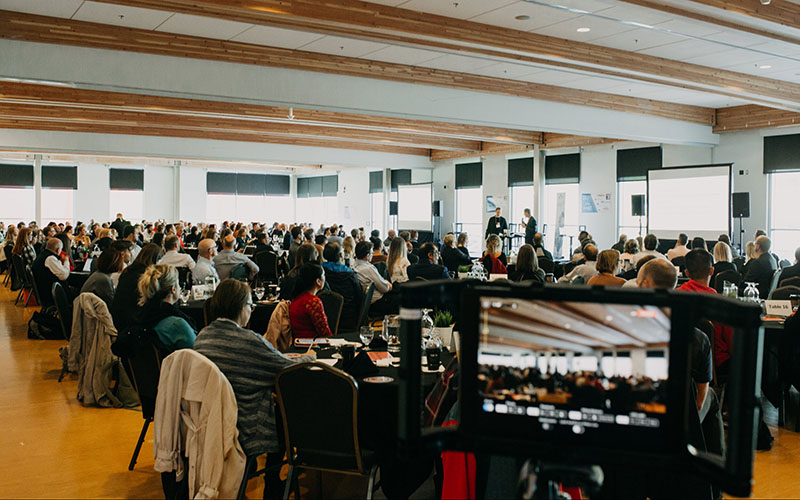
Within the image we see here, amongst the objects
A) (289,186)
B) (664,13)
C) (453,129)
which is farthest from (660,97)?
(289,186)

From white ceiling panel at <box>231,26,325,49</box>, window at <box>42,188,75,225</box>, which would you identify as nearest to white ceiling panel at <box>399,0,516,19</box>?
white ceiling panel at <box>231,26,325,49</box>

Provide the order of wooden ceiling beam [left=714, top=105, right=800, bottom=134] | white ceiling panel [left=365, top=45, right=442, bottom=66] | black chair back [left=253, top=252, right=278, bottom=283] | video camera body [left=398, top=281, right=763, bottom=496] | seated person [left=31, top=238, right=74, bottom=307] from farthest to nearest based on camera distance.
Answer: wooden ceiling beam [left=714, top=105, right=800, bottom=134], black chair back [left=253, top=252, right=278, bottom=283], seated person [left=31, top=238, right=74, bottom=307], white ceiling panel [left=365, top=45, right=442, bottom=66], video camera body [left=398, top=281, right=763, bottom=496]

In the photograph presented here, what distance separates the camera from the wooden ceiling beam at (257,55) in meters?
7.17

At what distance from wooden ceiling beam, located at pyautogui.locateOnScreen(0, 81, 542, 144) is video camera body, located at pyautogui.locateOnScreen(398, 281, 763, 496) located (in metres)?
10.1

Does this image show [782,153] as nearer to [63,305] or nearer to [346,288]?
[346,288]

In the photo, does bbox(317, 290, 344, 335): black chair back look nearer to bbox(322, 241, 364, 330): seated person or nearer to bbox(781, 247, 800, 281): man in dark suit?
bbox(322, 241, 364, 330): seated person

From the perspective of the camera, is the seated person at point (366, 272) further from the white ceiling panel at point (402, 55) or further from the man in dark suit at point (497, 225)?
the man in dark suit at point (497, 225)

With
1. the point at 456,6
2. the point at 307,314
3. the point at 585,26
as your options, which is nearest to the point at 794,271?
the point at 585,26

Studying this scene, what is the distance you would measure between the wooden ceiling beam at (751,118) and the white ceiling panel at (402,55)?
7.65m

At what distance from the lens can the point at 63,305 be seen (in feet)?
21.4

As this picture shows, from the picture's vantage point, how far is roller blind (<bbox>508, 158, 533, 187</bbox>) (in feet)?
62.3

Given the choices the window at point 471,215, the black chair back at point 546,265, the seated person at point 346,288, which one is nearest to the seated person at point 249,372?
the seated person at point 346,288

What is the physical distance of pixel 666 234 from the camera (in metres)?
14.2

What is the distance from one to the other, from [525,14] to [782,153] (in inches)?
354
